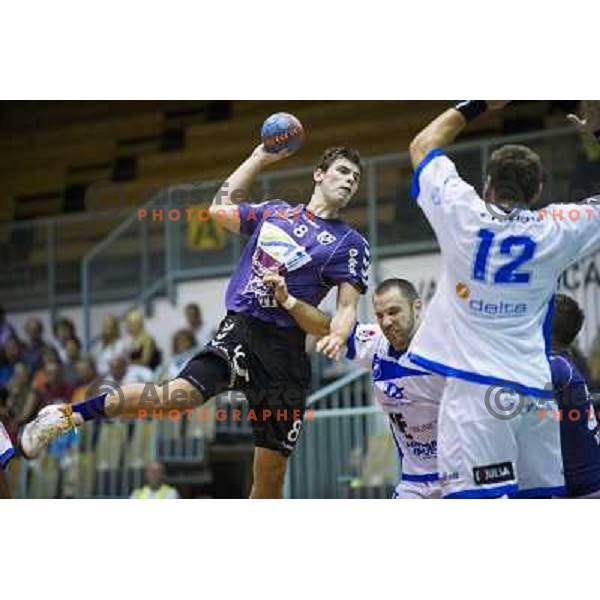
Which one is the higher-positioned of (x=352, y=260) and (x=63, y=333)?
(x=63, y=333)

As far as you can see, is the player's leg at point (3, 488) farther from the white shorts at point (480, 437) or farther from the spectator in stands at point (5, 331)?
the spectator in stands at point (5, 331)

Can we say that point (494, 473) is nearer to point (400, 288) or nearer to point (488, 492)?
point (488, 492)

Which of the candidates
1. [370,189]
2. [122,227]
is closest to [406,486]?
[370,189]

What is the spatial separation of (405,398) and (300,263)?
102cm

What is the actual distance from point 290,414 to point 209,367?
59 centimetres

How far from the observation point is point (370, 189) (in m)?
12.2

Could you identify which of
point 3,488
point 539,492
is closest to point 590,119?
point 539,492

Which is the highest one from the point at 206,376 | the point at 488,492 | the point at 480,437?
the point at 206,376

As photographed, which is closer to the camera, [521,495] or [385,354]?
[521,495]

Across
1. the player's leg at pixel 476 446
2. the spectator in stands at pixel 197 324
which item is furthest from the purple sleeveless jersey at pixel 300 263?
the spectator in stands at pixel 197 324

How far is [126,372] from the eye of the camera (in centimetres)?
1397

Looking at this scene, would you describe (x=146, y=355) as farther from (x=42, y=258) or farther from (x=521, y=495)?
(x=521, y=495)

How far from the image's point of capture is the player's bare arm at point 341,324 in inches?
344

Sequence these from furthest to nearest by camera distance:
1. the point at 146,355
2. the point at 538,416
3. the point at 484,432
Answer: the point at 146,355
the point at 538,416
the point at 484,432
